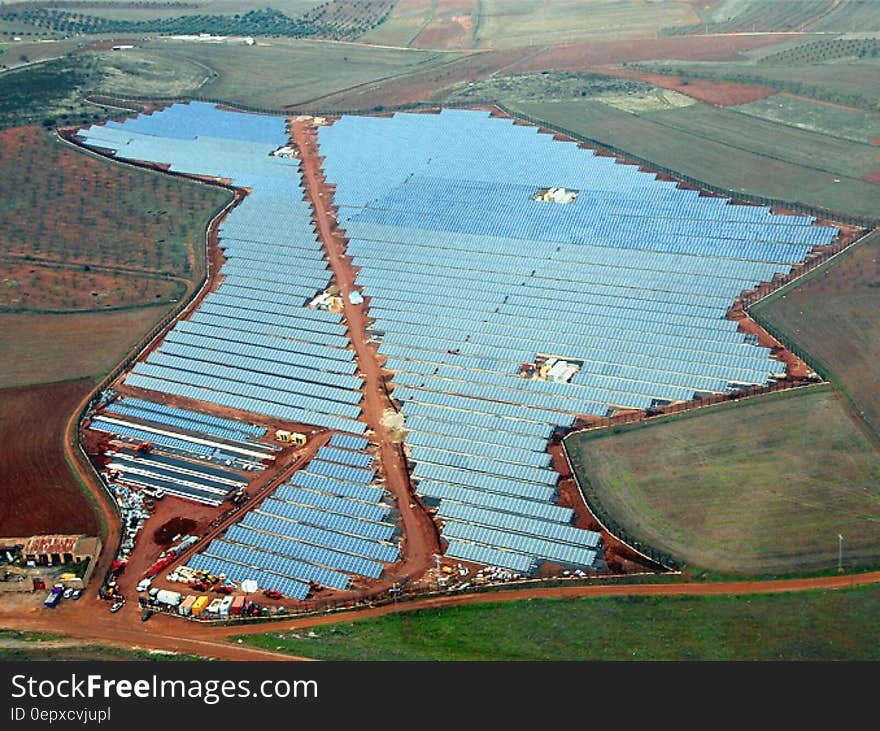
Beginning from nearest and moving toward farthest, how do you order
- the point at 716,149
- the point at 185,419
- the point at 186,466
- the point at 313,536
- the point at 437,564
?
the point at 437,564 < the point at 313,536 < the point at 186,466 < the point at 185,419 < the point at 716,149

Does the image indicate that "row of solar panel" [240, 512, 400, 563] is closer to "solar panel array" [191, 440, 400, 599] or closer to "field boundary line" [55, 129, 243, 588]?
"solar panel array" [191, 440, 400, 599]

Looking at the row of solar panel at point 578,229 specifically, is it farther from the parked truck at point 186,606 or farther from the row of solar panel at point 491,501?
the parked truck at point 186,606

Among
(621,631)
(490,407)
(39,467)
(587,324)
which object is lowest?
(621,631)

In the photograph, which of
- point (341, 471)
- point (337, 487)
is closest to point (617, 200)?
point (341, 471)

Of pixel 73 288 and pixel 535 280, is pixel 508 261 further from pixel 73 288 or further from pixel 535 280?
pixel 73 288

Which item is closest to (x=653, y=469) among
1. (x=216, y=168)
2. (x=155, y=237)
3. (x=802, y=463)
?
(x=802, y=463)

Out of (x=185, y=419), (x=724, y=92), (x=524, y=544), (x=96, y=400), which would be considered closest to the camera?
(x=524, y=544)
